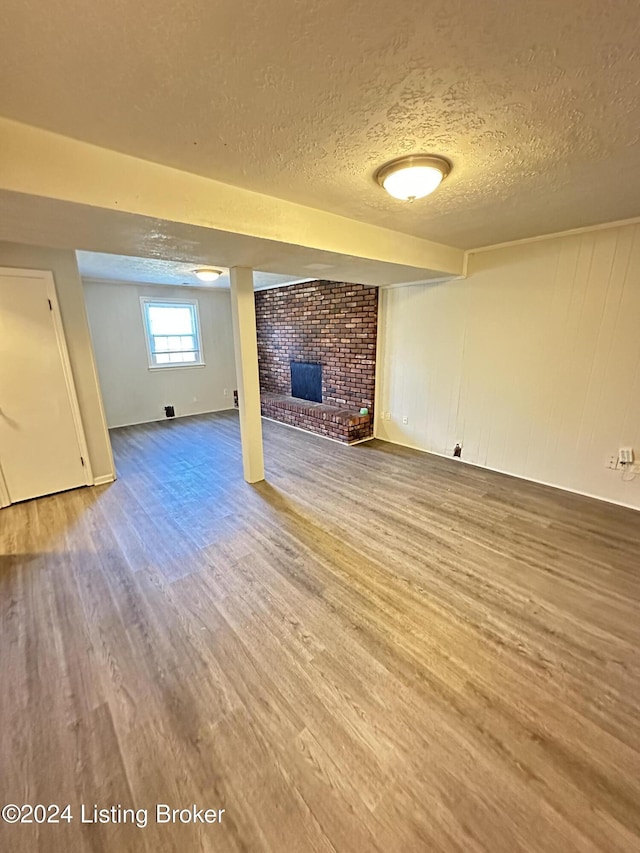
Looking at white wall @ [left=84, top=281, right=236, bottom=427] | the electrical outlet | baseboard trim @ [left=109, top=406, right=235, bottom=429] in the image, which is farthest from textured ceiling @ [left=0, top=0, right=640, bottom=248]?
baseboard trim @ [left=109, top=406, right=235, bottom=429]

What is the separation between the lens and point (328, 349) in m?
5.54

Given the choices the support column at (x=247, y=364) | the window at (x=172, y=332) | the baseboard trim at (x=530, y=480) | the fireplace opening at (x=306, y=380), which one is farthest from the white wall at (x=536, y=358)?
the window at (x=172, y=332)

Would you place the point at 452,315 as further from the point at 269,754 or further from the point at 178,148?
the point at 269,754

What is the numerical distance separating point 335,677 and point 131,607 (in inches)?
50.3

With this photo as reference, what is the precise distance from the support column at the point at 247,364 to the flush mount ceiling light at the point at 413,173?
5.61ft

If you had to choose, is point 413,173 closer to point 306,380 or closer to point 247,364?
point 247,364

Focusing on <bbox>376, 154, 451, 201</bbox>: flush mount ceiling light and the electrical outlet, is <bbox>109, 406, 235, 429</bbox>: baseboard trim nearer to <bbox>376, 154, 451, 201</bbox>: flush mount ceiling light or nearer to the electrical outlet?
<bbox>376, 154, 451, 201</bbox>: flush mount ceiling light

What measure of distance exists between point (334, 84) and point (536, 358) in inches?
122

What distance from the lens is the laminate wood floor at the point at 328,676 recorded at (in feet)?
3.70

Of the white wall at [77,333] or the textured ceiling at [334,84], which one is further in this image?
the white wall at [77,333]

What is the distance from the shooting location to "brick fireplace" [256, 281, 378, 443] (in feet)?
16.1

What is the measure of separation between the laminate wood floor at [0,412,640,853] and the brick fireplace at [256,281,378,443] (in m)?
2.31

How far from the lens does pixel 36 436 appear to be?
330 cm

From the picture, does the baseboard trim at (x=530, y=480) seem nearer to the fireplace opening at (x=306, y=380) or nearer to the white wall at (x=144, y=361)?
the fireplace opening at (x=306, y=380)
